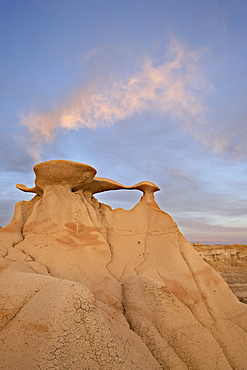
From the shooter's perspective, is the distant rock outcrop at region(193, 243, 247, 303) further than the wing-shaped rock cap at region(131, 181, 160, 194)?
Yes

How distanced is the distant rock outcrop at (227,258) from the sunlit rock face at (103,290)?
12.9 m

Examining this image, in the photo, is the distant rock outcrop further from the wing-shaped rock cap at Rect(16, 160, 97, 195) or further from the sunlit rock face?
the wing-shaped rock cap at Rect(16, 160, 97, 195)

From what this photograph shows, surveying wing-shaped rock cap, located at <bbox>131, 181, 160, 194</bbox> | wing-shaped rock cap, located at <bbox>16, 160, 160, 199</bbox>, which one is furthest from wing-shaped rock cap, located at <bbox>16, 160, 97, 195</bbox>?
wing-shaped rock cap, located at <bbox>131, 181, 160, 194</bbox>

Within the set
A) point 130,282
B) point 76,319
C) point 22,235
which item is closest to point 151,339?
point 130,282

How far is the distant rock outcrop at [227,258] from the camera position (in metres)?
20.4

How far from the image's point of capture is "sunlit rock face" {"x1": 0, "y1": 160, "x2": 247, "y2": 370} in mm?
4242

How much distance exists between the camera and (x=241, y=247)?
2534 cm

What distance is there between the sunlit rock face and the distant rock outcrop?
12.9 meters

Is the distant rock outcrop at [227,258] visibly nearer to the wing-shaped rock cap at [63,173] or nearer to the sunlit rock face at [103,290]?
the sunlit rock face at [103,290]

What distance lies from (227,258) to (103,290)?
19.9 meters

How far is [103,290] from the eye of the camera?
23.8ft

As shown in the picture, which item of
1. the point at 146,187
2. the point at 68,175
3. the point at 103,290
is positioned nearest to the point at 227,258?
the point at 146,187

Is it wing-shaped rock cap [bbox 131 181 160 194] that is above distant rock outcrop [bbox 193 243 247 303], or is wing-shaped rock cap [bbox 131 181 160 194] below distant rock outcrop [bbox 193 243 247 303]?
above

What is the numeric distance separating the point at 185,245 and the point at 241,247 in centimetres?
1859
